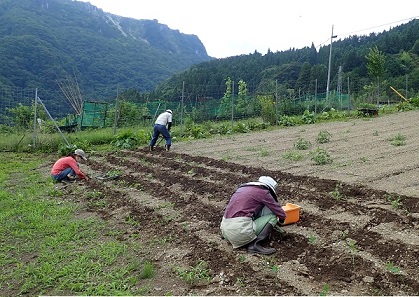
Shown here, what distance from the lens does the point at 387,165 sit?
28.9 ft

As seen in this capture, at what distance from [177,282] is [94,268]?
Answer: 3.44ft

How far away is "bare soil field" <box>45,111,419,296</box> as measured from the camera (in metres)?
4.06

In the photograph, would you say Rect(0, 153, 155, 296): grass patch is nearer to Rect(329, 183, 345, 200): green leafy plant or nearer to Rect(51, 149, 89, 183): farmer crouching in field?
Rect(51, 149, 89, 183): farmer crouching in field

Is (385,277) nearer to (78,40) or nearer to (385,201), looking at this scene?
(385,201)

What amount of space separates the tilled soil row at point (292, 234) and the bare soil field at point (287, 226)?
0.01 metres

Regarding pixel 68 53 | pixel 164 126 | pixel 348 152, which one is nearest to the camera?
pixel 348 152

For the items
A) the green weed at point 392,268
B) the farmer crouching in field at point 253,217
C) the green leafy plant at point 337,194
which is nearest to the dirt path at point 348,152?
the green leafy plant at point 337,194

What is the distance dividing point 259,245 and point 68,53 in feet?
240

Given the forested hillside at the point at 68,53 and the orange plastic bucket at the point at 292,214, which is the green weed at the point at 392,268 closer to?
the orange plastic bucket at the point at 292,214

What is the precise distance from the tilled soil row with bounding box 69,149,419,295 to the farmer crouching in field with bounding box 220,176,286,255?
15 cm

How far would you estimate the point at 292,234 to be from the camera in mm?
5176

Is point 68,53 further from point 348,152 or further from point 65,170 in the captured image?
point 348,152

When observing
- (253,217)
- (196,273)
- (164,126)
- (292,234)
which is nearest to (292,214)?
(292,234)

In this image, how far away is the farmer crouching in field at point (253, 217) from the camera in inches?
189
